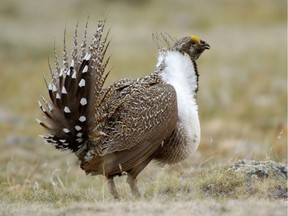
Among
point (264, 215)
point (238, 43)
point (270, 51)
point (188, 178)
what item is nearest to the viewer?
A: point (264, 215)

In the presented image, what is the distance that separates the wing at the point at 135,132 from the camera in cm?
739

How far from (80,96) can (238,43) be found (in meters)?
18.3

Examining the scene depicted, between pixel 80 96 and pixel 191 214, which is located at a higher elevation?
pixel 80 96

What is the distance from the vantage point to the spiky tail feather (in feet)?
24.4

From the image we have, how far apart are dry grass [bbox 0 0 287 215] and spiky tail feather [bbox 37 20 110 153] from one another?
0.61 m

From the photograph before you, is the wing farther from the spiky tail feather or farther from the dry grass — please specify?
the dry grass

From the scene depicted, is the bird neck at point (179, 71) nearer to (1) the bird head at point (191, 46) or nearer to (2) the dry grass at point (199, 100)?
(1) the bird head at point (191, 46)

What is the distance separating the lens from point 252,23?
31.0 meters

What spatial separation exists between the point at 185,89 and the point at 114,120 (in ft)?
2.65

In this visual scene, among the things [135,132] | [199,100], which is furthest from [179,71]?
[199,100]

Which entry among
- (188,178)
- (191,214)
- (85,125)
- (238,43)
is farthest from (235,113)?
(191,214)

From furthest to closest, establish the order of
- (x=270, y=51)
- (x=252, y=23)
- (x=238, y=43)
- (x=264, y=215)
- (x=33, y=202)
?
(x=252, y=23)
(x=238, y=43)
(x=270, y=51)
(x=33, y=202)
(x=264, y=215)

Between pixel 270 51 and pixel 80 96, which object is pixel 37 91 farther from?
pixel 80 96

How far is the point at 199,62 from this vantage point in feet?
75.1
